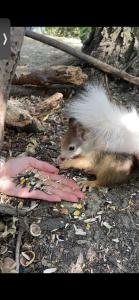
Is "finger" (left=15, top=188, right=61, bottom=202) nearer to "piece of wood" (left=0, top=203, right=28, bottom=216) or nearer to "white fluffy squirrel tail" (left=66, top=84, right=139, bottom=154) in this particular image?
"piece of wood" (left=0, top=203, right=28, bottom=216)

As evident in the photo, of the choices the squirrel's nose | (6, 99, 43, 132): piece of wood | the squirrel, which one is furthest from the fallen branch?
the squirrel's nose

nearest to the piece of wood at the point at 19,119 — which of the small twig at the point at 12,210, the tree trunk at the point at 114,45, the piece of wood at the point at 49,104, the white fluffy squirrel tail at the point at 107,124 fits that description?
the piece of wood at the point at 49,104

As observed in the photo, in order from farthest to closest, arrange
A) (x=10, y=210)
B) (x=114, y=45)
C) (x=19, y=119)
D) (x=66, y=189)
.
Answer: (x=114, y=45) < (x=19, y=119) < (x=66, y=189) < (x=10, y=210)

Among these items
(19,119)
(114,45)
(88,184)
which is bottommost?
(88,184)

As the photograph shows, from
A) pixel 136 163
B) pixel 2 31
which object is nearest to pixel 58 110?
pixel 136 163

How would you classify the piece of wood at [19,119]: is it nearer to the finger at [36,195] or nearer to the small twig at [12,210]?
the finger at [36,195]

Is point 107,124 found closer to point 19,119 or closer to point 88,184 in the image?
point 88,184

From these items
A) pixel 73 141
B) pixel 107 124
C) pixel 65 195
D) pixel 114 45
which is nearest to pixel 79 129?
pixel 73 141
